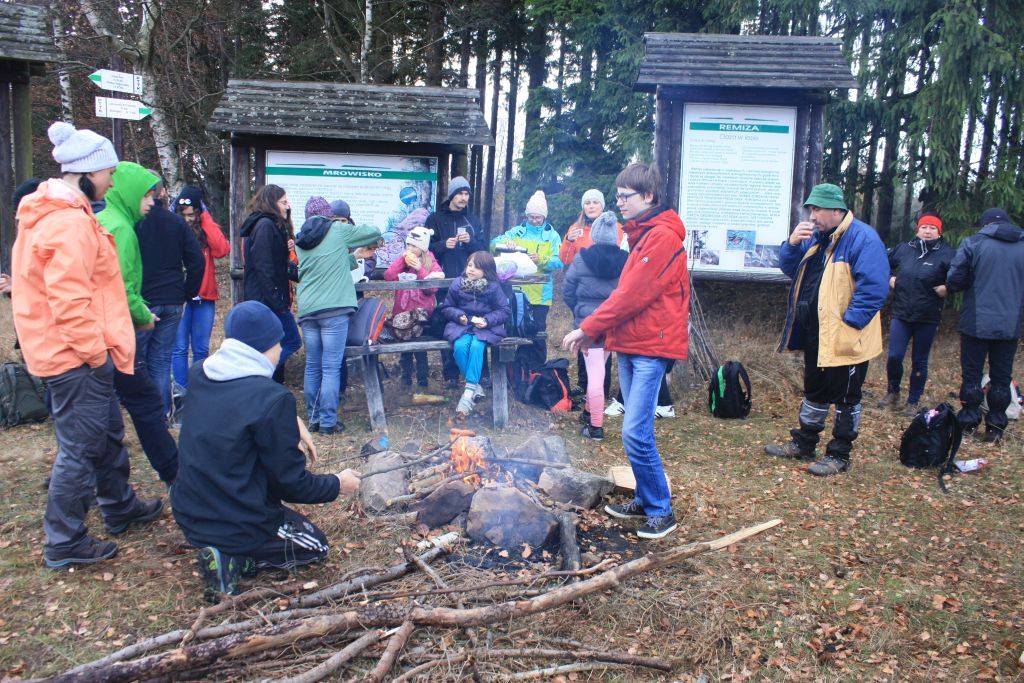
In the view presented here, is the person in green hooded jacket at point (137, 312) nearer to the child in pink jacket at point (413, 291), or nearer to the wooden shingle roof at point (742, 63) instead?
the child in pink jacket at point (413, 291)

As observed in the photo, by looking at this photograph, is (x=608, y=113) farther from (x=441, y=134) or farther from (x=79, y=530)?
(x=79, y=530)

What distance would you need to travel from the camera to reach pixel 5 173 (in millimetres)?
7688

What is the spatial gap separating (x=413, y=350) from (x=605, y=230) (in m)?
2.06

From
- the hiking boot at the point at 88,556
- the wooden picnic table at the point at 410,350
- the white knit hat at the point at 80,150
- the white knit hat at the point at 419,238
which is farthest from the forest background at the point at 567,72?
the hiking boot at the point at 88,556

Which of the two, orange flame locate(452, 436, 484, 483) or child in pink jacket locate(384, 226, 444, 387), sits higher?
child in pink jacket locate(384, 226, 444, 387)

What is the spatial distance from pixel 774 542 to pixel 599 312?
1792 mm

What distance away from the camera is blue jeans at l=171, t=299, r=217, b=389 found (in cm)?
699

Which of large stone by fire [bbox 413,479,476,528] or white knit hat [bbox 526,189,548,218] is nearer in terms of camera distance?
large stone by fire [bbox 413,479,476,528]

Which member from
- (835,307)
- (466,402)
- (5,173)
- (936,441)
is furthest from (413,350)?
(5,173)

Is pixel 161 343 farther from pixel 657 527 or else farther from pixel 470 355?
pixel 657 527

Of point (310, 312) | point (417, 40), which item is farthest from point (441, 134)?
point (417, 40)

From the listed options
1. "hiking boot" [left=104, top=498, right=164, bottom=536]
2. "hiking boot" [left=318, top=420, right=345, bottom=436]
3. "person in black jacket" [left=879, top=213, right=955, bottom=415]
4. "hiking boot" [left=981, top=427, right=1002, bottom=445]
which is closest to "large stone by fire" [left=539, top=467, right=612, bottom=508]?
"hiking boot" [left=318, top=420, right=345, bottom=436]

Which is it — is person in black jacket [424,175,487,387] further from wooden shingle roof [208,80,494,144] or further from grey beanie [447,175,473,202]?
wooden shingle roof [208,80,494,144]

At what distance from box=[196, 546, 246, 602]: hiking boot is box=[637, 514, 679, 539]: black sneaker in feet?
7.76
